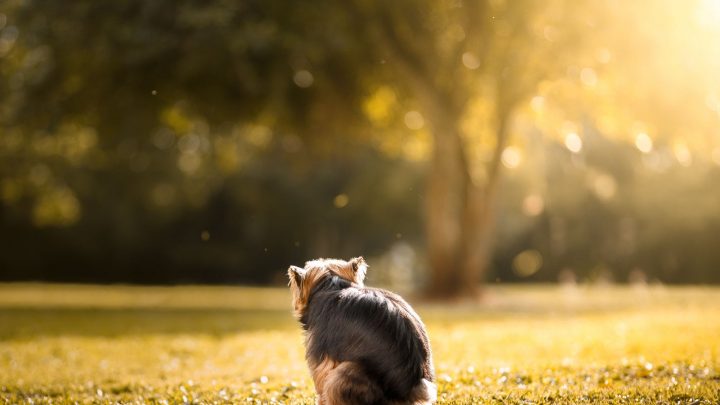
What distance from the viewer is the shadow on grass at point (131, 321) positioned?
17.1m

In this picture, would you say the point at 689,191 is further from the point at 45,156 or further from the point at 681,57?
the point at 45,156

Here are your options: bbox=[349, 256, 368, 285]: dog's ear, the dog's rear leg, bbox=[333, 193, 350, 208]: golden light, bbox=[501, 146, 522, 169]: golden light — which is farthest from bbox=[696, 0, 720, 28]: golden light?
the dog's rear leg

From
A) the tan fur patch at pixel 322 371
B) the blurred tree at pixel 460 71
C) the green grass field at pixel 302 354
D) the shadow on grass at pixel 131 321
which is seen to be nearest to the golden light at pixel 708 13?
the blurred tree at pixel 460 71

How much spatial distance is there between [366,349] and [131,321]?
1502 cm

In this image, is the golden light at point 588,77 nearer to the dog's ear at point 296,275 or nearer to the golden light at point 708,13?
the golden light at point 708,13

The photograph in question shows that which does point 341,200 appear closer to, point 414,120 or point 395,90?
point 395,90

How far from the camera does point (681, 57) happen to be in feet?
67.3

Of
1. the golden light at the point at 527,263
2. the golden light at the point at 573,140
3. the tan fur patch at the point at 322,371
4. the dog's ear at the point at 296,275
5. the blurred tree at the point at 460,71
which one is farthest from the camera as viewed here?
the golden light at the point at 527,263

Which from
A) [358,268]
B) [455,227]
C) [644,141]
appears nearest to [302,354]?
[358,268]

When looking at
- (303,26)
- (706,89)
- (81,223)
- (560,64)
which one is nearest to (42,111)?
(303,26)

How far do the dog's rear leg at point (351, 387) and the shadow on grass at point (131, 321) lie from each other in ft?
36.7

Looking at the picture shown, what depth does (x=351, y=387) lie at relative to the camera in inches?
234

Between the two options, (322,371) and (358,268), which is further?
→ (358,268)

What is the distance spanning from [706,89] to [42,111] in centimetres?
1715
